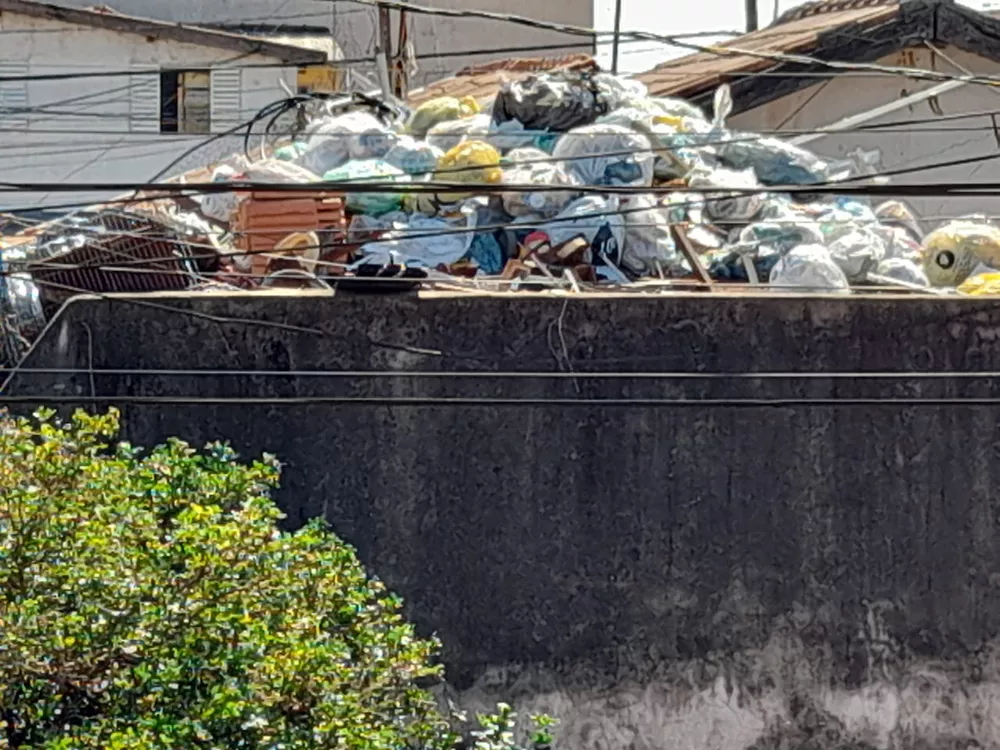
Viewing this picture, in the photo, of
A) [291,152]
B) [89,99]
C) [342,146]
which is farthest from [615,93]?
[89,99]

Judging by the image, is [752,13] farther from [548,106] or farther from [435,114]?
[548,106]

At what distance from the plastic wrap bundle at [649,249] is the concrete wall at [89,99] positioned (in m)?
9.56

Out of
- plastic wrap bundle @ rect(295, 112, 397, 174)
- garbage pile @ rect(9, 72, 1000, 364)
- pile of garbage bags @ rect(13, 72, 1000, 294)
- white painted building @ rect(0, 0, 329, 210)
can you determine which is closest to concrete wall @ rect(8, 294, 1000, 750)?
garbage pile @ rect(9, 72, 1000, 364)

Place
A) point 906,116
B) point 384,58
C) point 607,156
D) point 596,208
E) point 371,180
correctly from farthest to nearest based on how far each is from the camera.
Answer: point 384,58
point 906,116
point 607,156
point 371,180
point 596,208

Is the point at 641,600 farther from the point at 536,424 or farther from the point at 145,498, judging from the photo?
the point at 145,498

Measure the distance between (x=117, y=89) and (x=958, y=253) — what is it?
439 inches

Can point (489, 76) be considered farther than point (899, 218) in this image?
Yes

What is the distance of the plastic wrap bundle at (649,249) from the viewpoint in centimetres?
1273

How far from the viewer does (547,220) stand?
37.2ft

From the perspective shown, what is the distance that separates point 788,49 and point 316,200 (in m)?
5.70

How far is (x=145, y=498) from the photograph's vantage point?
29.6ft

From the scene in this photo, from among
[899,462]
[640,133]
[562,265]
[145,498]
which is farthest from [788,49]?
[145,498]

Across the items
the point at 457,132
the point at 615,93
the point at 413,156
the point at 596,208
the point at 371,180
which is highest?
the point at 615,93

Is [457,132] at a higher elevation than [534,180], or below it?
higher
